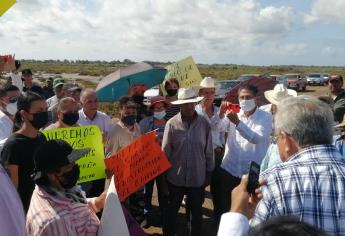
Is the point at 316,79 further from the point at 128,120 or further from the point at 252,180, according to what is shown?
the point at 252,180

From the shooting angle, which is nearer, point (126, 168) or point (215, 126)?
point (126, 168)

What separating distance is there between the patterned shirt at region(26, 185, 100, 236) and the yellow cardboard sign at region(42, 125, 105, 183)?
128 cm

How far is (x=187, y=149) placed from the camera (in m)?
4.80

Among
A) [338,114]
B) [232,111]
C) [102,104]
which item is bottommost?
[102,104]

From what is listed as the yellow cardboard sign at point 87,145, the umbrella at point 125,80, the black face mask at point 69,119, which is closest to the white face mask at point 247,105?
the yellow cardboard sign at point 87,145

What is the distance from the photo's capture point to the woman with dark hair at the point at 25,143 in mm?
3578

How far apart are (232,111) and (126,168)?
1.54m

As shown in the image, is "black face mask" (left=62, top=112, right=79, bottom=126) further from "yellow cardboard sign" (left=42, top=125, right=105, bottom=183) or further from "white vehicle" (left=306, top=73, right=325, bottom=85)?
"white vehicle" (left=306, top=73, right=325, bottom=85)

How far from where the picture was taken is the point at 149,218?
19.3 ft

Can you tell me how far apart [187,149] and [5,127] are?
2218mm

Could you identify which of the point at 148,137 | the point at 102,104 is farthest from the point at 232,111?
the point at 102,104

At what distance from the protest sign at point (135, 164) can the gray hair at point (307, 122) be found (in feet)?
5.35

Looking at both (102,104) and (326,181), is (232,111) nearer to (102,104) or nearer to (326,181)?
(326,181)

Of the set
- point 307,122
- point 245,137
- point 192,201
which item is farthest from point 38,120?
point 307,122
